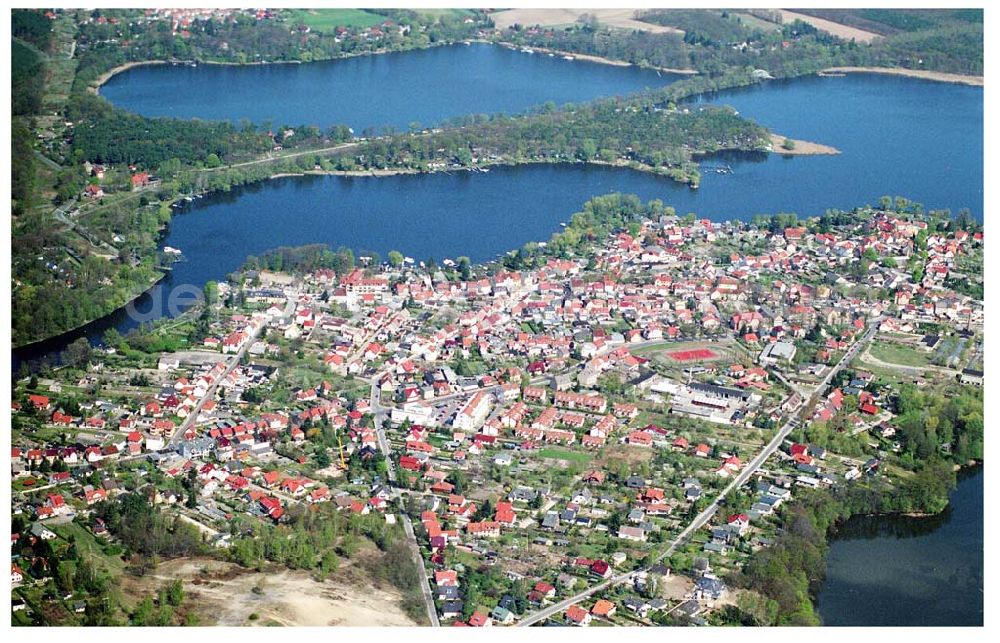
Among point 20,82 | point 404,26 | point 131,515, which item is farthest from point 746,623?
point 404,26

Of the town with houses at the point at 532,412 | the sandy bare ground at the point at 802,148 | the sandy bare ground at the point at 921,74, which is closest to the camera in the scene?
the town with houses at the point at 532,412

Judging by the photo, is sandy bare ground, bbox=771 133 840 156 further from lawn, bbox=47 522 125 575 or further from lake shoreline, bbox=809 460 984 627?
lawn, bbox=47 522 125 575

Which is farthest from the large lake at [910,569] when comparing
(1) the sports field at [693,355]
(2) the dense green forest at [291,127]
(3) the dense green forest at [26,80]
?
(3) the dense green forest at [26,80]

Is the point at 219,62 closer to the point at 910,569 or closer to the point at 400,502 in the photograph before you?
A: the point at 400,502

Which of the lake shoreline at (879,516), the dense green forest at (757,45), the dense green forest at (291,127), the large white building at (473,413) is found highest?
the dense green forest at (757,45)

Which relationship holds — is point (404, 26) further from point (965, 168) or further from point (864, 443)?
point (864, 443)

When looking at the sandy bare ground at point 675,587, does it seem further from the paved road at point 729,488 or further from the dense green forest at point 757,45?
the dense green forest at point 757,45

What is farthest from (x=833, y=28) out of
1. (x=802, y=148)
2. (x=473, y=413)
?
(x=473, y=413)
